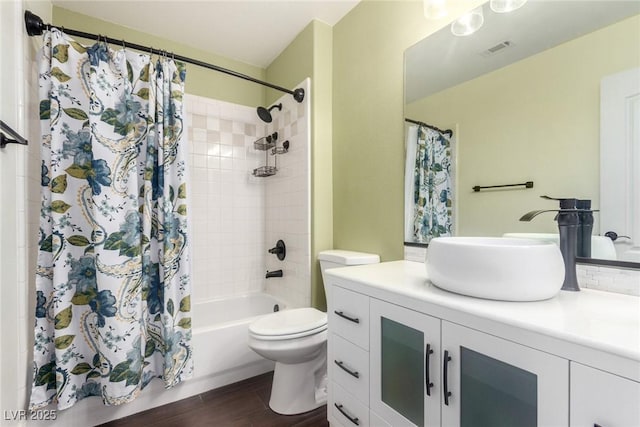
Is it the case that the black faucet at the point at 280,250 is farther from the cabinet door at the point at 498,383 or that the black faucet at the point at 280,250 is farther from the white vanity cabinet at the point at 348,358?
the cabinet door at the point at 498,383

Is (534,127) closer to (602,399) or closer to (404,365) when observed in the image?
(602,399)

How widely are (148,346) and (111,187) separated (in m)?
0.88

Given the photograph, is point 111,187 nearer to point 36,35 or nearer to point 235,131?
point 36,35

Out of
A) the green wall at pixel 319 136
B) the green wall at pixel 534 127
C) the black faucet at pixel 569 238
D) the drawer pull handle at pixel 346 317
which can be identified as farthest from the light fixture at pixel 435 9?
the drawer pull handle at pixel 346 317

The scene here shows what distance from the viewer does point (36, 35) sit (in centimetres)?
130

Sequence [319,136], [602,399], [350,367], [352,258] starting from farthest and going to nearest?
[319,136] < [352,258] < [350,367] < [602,399]

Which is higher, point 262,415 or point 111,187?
point 111,187

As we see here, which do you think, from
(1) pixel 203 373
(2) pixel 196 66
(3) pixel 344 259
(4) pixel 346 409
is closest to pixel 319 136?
(3) pixel 344 259

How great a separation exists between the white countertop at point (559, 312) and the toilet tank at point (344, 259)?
1.76 ft

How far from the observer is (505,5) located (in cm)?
114

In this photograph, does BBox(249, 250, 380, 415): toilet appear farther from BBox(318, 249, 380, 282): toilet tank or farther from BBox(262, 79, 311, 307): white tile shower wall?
BBox(262, 79, 311, 307): white tile shower wall

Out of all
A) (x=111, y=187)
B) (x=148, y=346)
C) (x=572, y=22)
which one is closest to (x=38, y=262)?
(x=111, y=187)

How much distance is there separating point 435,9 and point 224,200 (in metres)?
1.95

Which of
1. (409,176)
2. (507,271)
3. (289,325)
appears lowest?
(289,325)
